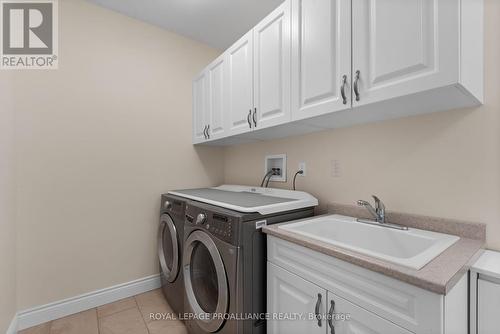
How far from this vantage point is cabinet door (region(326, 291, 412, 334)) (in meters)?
0.77

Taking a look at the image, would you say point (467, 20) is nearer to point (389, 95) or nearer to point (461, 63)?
point (461, 63)

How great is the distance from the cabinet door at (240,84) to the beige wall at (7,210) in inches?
59.4

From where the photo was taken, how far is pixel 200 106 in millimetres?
2387

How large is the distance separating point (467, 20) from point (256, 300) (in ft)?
5.04

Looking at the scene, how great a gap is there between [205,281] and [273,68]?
4.86 feet

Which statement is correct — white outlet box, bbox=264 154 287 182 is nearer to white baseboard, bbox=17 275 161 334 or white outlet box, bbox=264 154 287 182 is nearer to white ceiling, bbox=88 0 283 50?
white ceiling, bbox=88 0 283 50

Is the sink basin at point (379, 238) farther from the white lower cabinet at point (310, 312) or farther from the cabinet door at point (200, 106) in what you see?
the cabinet door at point (200, 106)

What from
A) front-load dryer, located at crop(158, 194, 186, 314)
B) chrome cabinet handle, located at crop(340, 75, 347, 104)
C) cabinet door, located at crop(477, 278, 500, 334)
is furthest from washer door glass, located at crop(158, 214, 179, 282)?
cabinet door, located at crop(477, 278, 500, 334)

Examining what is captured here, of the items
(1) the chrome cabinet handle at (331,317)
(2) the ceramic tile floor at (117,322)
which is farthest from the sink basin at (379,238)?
(2) the ceramic tile floor at (117,322)

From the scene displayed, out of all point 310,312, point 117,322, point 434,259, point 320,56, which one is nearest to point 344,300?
point 310,312

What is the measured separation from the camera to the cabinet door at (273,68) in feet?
4.64

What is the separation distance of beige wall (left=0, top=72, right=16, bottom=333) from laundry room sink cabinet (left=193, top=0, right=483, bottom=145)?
1.60m

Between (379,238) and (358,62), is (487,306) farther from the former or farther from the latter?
(358,62)

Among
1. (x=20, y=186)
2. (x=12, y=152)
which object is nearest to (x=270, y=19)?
(x=12, y=152)
